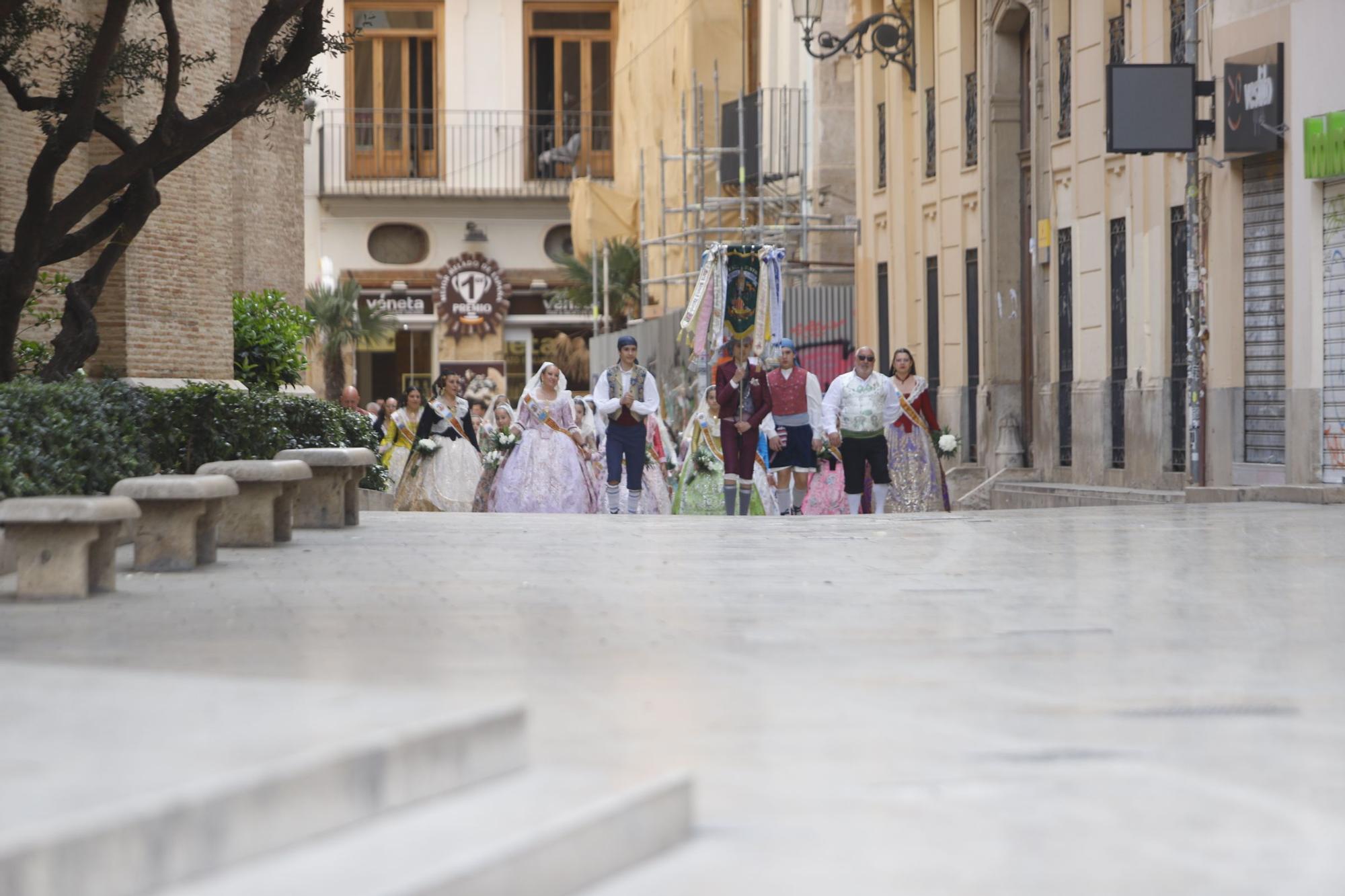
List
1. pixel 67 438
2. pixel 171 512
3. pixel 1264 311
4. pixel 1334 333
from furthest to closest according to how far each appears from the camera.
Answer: pixel 1264 311, pixel 1334 333, pixel 67 438, pixel 171 512

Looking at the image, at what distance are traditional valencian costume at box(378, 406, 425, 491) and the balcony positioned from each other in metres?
30.2

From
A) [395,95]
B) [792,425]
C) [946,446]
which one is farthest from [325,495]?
[395,95]

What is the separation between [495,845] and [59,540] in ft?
19.1

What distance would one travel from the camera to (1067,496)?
2417cm

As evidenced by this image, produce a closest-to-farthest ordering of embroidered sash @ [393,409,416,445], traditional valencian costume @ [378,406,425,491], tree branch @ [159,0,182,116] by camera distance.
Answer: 1. tree branch @ [159,0,182,116]
2. traditional valencian costume @ [378,406,425,491]
3. embroidered sash @ [393,409,416,445]

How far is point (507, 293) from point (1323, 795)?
51.0m

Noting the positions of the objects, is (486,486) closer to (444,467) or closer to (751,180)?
(444,467)

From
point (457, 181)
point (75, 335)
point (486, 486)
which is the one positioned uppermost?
point (457, 181)

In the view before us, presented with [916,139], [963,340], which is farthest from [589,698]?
[916,139]

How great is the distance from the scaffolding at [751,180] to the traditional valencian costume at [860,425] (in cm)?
1266

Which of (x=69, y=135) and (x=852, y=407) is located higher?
(x=69, y=135)

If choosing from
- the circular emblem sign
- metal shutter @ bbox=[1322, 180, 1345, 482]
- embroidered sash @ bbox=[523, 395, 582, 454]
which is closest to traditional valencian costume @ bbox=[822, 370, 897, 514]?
embroidered sash @ bbox=[523, 395, 582, 454]

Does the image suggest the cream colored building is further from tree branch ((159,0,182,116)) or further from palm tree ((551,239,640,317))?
palm tree ((551,239,640,317))

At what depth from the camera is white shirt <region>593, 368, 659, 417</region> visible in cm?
2081
